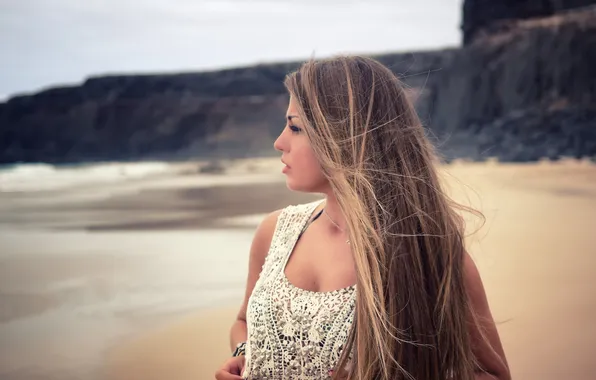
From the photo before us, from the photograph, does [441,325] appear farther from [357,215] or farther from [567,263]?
[567,263]

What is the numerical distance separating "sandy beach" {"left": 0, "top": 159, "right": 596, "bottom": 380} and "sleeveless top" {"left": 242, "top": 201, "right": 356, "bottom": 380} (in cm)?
57

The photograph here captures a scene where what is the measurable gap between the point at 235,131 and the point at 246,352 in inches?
2506

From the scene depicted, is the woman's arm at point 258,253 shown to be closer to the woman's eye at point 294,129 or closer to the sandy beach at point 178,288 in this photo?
the woman's eye at point 294,129

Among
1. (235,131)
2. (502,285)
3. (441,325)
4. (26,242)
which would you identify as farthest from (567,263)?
(235,131)

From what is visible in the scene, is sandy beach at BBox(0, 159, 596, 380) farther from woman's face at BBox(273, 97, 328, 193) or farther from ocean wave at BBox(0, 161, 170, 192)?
ocean wave at BBox(0, 161, 170, 192)

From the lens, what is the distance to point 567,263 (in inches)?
221

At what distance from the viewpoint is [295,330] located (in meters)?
1.72

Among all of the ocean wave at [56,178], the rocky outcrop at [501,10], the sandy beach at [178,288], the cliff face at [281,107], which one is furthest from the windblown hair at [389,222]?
the rocky outcrop at [501,10]

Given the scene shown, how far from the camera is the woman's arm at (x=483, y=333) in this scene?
1.78 m

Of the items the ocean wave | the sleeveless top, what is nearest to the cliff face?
the ocean wave

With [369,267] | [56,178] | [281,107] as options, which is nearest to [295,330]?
[369,267]

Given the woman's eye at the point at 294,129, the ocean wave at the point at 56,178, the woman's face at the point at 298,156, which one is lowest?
the ocean wave at the point at 56,178

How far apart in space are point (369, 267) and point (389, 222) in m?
0.14

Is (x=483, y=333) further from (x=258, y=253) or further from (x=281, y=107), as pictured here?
(x=281, y=107)
